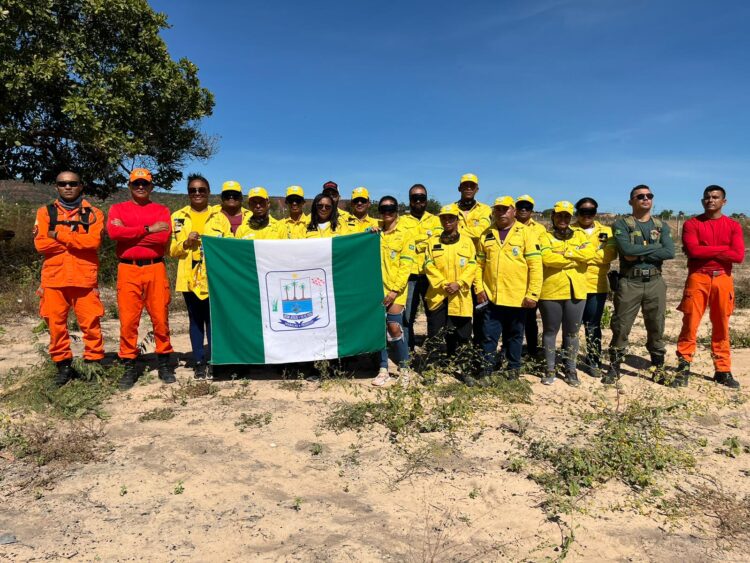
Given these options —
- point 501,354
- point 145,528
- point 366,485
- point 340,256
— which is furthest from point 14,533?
point 501,354

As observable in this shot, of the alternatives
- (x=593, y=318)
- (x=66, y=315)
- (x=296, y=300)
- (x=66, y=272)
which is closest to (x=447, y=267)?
(x=296, y=300)

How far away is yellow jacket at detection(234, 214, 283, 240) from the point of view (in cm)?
536

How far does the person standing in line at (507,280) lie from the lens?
16.4ft

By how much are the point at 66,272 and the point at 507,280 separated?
4.47m

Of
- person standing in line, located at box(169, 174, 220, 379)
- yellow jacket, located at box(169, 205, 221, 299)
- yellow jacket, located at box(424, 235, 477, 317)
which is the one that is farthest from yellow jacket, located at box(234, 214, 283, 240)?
yellow jacket, located at box(424, 235, 477, 317)

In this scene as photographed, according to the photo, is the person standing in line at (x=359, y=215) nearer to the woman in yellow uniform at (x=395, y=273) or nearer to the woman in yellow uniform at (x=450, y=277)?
the woman in yellow uniform at (x=395, y=273)

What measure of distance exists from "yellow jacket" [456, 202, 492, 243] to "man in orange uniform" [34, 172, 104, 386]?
4.04 metres

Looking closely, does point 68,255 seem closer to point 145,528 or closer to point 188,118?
point 145,528

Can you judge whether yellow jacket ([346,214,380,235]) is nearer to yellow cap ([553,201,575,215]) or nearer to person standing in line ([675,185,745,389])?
yellow cap ([553,201,575,215])

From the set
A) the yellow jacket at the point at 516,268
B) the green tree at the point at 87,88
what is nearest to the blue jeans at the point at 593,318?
the yellow jacket at the point at 516,268

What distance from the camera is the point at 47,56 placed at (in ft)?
28.7

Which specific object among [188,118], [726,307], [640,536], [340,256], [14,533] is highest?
[188,118]

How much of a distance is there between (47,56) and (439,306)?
873 centimetres

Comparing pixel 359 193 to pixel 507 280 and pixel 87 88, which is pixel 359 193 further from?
pixel 87 88
